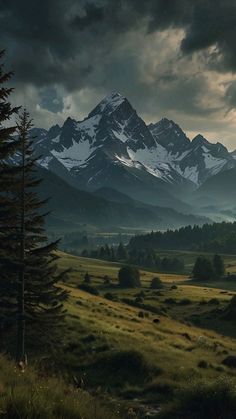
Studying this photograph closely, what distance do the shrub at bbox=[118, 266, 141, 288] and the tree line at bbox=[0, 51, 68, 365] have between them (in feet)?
339

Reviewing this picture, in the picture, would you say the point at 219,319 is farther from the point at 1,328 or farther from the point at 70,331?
the point at 1,328

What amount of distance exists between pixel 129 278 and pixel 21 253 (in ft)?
351

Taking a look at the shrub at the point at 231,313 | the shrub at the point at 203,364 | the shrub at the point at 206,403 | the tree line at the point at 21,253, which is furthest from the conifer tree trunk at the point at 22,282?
the shrub at the point at 231,313

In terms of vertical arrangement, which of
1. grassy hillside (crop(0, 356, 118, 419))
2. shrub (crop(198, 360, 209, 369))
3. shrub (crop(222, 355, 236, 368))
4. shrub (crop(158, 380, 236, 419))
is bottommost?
shrub (crop(222, 355, 236, 368))

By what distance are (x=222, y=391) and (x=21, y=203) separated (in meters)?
16.4

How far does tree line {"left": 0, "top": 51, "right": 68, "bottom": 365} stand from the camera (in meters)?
26.2

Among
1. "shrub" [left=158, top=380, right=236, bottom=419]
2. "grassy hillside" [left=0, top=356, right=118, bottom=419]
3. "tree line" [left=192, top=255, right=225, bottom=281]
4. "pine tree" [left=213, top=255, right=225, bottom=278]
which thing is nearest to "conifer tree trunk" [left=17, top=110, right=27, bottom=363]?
"shrub" [left=158, top=380, right=236, bottom=419]

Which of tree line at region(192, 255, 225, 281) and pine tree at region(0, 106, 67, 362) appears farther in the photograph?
tree line at region(192, 255, 225, 281)

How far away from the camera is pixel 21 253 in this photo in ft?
90.2

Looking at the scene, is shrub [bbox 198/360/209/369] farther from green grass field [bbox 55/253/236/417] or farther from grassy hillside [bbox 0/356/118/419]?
grassy hillside [bbox 0/356/118/419]

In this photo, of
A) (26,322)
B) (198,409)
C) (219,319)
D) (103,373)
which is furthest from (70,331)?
(219,319)

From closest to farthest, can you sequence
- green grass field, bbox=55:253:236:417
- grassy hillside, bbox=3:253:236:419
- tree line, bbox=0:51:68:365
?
grassy hillside, bbox=3:253:236:419 < green grass field, bbox=55:253:236:417 < tree line, bbox=0:51:68:365

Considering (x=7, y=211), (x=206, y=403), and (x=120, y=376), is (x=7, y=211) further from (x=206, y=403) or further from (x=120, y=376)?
(x=206, y=403)

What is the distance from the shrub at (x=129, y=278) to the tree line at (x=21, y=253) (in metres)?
103
